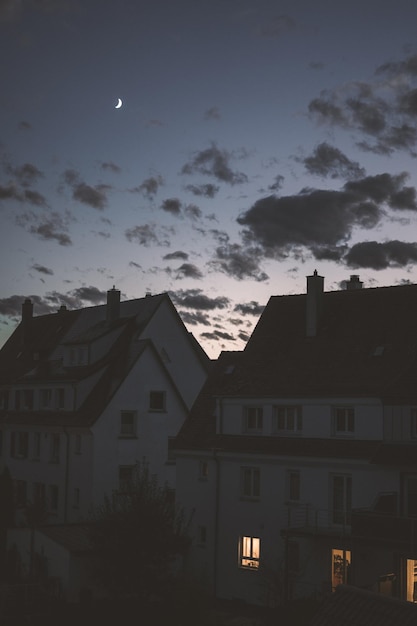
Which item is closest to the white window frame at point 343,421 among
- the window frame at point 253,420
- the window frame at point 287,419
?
the window frame at point 287,419

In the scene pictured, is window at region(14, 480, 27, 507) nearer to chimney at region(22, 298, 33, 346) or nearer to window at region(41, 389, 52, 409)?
window at region(41, 389, 52, 409)

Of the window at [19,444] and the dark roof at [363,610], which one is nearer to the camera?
the dark roof at [363,610]

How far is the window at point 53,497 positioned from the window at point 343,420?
21.8 metres

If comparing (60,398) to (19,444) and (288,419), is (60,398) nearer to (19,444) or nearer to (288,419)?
(19,444)

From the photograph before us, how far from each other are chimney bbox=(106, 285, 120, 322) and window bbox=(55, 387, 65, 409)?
20.4ft

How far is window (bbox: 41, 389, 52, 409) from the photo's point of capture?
181ft

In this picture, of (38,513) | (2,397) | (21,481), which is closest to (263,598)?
(38,513)

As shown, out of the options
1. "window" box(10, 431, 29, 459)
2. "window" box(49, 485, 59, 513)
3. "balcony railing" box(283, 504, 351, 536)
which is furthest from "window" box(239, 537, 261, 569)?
"window" box(10, 431, 29, 459)

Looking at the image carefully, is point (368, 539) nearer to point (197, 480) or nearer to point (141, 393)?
point (197, 480)

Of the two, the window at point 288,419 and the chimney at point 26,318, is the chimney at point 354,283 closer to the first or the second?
the window at point 288,419

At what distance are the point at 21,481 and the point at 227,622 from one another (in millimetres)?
25247

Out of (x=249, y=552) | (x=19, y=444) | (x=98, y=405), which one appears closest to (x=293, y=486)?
(x=249, y=552)

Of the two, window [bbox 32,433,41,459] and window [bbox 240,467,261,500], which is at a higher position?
window [bbox 32,433,41,459]

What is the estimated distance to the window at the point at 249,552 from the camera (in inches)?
1535
